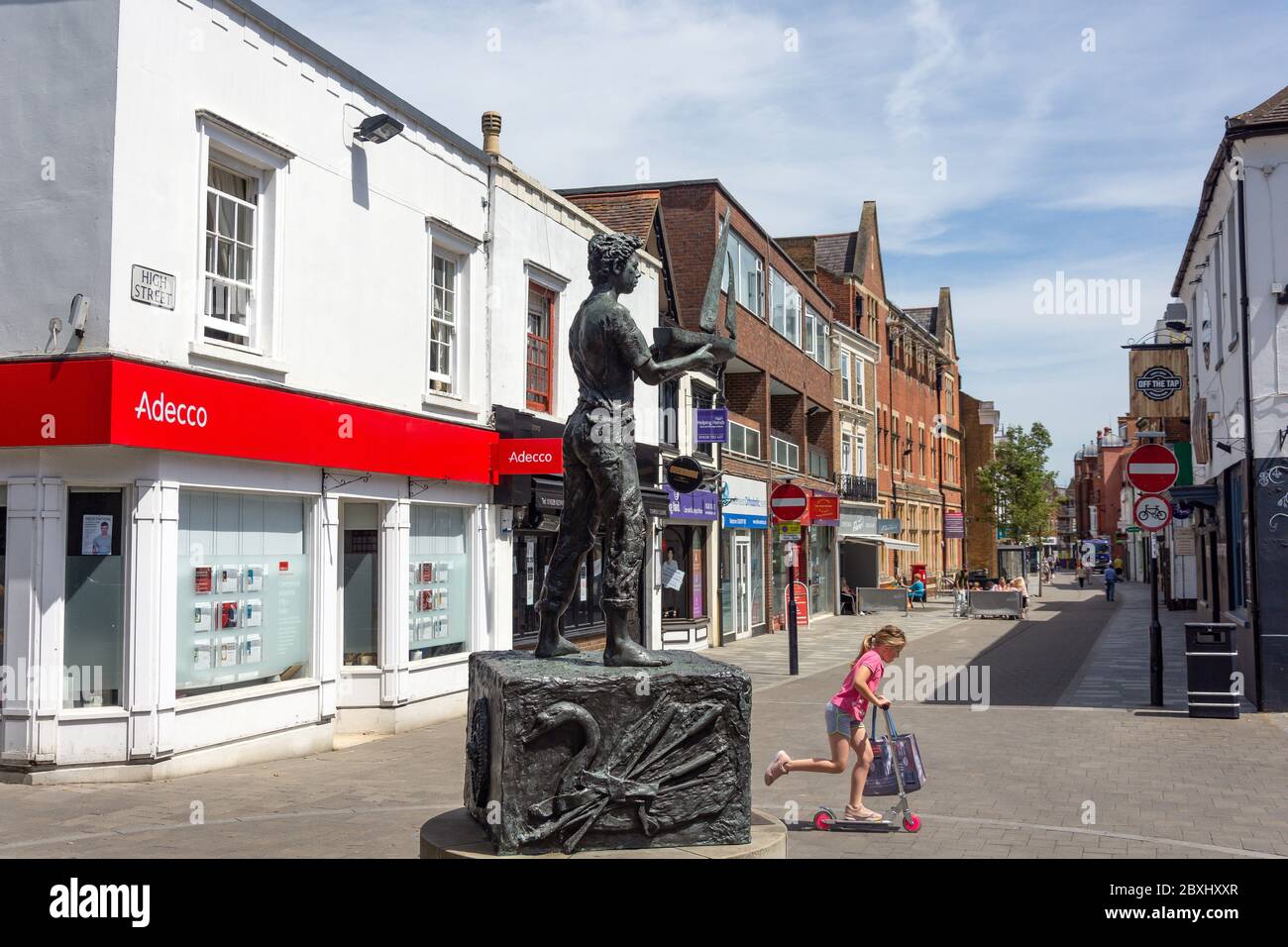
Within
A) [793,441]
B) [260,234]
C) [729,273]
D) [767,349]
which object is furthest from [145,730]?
[793,441]

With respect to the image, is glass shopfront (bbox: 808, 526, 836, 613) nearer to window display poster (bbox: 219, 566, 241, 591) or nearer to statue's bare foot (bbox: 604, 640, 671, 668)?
window display poster (bbox: 219, 566, 241, 591)

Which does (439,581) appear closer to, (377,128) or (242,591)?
(242,591)

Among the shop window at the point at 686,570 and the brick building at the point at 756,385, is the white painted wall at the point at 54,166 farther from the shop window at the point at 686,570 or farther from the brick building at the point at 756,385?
the shop window at the point at 686,570

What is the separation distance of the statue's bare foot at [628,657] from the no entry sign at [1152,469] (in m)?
10.3

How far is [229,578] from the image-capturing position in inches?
427

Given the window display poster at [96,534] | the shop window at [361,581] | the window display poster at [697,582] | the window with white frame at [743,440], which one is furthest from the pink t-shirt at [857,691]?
the window with white frame at [743,440]

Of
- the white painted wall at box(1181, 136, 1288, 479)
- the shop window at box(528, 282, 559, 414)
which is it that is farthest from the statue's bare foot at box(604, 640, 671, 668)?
the white painted wall at box(1181, 136, 1288, 479)

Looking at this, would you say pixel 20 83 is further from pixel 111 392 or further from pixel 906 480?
pixel 906 480

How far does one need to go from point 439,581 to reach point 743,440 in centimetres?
1456

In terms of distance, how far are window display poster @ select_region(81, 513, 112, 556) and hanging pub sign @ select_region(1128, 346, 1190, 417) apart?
16884mm

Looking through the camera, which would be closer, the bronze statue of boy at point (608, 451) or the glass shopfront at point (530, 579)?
the bronze statue of boy at point (608, 451)

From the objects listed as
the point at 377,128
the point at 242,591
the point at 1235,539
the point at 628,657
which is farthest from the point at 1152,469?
the point at 242,591

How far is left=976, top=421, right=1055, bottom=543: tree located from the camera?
2340 inches

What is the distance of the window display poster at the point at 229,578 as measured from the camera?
35.3 ft
